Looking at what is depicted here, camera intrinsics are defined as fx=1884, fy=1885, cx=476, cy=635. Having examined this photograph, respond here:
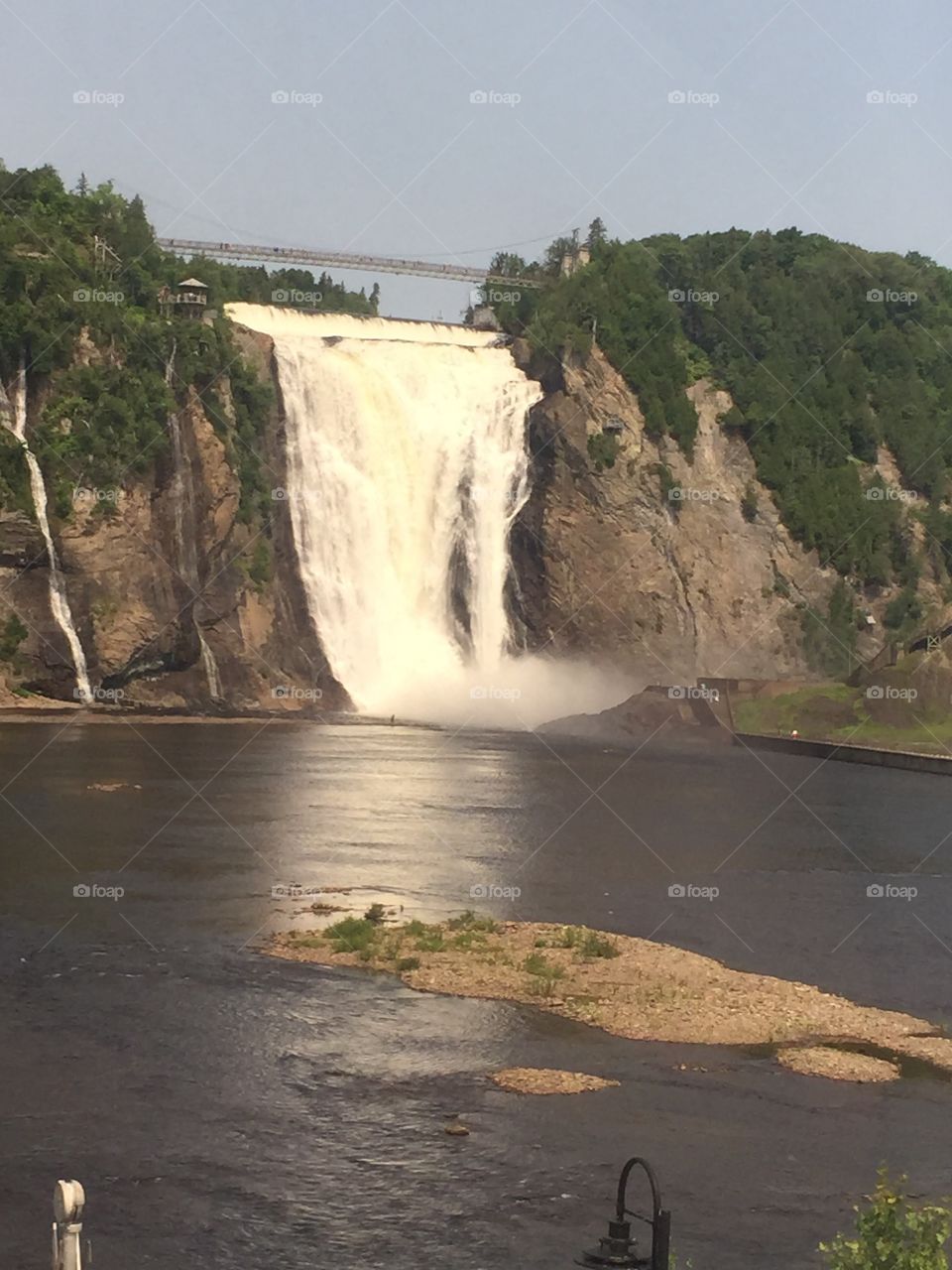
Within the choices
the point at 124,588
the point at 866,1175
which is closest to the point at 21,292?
the point at 124,588

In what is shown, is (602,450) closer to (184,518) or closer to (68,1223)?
(184,518)

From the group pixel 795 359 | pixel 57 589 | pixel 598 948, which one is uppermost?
pixel 795 359

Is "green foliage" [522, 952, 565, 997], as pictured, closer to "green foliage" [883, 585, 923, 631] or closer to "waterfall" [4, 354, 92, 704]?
"waterfall" [4, 354, 92, 704]

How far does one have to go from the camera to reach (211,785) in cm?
6744

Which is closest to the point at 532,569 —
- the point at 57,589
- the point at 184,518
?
the point at 184,518

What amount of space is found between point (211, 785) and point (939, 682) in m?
47.7

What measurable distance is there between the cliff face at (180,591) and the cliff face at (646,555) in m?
17.2

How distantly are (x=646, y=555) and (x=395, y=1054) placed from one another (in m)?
94.1

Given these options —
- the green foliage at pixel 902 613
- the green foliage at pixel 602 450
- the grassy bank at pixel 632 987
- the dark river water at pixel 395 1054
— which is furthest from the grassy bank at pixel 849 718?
the grassy bank at pixel 632 987

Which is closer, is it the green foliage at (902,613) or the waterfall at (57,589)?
the waterfall at (57,589)

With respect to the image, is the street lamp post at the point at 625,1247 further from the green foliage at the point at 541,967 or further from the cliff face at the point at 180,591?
the cliff face at the point at 180,591

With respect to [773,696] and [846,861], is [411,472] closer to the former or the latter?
[773,696]

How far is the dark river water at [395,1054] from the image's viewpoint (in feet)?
78.1

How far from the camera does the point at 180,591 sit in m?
104
